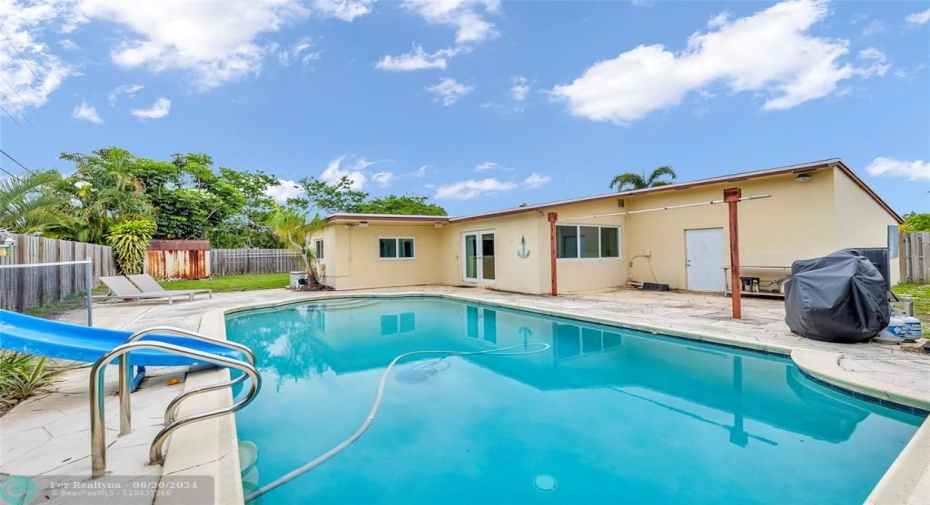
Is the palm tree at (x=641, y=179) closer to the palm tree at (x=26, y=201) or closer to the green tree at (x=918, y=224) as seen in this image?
the green tree at (x=918, y=224)

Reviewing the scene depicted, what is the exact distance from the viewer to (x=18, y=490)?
212cm

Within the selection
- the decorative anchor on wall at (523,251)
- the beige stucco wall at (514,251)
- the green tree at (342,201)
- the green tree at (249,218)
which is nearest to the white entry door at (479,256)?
the beige stucco wall at (514,251)

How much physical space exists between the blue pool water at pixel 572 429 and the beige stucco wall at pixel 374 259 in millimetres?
7347

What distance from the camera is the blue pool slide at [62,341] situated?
279cm

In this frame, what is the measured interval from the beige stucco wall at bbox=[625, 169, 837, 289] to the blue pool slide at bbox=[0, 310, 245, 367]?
11.7 m

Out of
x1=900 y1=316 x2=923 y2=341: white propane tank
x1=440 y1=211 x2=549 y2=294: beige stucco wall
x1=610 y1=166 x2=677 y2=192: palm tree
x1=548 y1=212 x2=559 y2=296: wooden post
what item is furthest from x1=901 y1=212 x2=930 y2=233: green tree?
x1=900 y1=316 x2=923 y2=341: white propane tank

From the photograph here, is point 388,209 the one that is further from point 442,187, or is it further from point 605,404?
point 605,404

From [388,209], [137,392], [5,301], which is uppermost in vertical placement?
[388,209]

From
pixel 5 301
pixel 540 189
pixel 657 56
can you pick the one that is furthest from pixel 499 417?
pixel 540 189

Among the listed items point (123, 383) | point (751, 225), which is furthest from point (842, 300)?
point (123, 383)

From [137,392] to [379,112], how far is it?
1969cm

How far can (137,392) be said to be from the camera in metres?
3.67

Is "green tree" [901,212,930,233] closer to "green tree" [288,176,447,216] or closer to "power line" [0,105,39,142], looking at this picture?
"green tree" [288,176,447,216]

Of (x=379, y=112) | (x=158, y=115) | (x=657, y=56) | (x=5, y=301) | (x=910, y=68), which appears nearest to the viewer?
(x=5, y=301)
